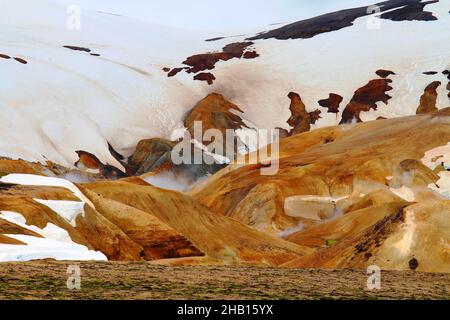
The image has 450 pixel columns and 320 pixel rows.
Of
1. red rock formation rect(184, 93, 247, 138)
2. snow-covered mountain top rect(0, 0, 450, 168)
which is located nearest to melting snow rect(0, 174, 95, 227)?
snow-covered mountain top rect(0, 0, 450, 168)

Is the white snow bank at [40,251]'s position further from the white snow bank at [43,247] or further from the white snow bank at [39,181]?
the white snow bank at [39,181]

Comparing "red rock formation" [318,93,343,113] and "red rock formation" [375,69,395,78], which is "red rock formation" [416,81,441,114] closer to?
"red rock formation" [375,69,395,78]

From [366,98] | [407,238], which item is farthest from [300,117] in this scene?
[407,238]

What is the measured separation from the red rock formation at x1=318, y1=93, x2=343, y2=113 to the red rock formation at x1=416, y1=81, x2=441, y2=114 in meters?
12.4

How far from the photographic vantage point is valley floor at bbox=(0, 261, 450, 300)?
73.7ft

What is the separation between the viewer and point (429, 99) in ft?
448

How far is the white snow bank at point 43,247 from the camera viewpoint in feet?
105

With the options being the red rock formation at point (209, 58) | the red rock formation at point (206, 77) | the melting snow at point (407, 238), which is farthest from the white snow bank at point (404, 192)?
the red rock formation at point (209, 58)

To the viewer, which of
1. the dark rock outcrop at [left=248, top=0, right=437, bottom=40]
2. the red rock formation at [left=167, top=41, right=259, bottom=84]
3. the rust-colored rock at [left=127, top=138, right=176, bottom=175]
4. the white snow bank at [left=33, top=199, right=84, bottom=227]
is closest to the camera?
the white snow bank at [left=33, top=199, right=84, bottom=227]

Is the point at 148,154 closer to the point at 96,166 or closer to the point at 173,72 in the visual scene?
the point at 96,166

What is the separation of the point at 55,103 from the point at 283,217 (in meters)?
47.1

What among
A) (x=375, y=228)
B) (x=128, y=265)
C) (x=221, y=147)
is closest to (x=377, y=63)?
(x=221, y=147)

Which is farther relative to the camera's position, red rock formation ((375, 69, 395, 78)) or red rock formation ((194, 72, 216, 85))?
red rock formation ((194, 72, 216, 85))
